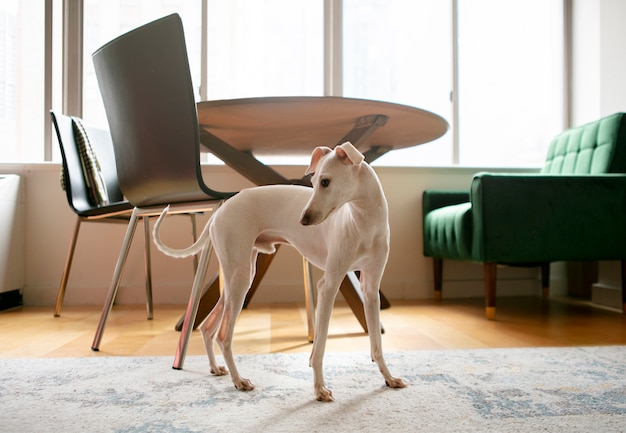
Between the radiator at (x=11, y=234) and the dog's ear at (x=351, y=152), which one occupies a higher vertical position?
the dog's ear at (x=351, y=152)

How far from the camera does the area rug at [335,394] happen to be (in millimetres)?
954

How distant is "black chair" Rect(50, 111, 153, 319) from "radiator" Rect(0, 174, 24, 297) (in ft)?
1.38

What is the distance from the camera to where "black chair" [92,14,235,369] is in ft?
4.73

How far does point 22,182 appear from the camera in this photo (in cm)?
297

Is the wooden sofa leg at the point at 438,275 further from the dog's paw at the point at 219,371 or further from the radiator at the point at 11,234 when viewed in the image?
the radiator at the point at 11,234

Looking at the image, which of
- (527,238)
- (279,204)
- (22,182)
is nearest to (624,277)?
(527,238)

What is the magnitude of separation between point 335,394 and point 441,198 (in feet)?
6.92

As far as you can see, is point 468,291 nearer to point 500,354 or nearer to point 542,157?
point 542,157

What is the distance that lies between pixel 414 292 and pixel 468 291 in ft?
1.18

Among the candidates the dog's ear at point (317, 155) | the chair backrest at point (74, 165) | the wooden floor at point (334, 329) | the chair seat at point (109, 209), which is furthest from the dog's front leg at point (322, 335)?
the chair backrest at point (74, 165)

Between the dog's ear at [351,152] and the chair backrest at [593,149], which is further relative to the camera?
the chair backrest at [593,149]

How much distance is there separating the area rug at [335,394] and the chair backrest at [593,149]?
131 centimetres

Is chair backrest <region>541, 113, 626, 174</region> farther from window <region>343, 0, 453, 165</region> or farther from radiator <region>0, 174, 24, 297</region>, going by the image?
radiator <region>0, 174, 24, 297</region>

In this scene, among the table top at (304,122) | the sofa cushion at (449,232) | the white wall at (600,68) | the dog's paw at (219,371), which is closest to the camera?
the dog's paw at (219,371)
